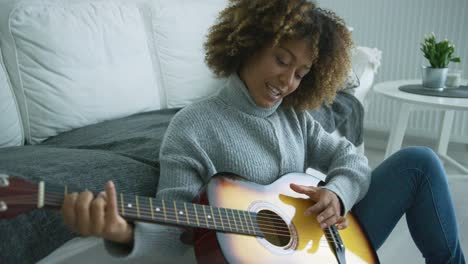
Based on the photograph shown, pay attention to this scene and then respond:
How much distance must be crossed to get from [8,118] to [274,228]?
74 centimetres

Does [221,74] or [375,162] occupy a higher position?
[221,74]

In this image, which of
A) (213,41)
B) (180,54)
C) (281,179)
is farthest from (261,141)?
(180,54)

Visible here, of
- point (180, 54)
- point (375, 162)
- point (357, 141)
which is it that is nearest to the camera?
point (180, 54)

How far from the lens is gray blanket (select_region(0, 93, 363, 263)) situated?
2.77ft

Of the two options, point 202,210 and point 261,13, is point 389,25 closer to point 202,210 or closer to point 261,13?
point 261,13

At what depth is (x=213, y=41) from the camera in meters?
1.15

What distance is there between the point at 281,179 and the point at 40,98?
0.70m

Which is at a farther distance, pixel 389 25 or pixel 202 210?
pixel 389 25

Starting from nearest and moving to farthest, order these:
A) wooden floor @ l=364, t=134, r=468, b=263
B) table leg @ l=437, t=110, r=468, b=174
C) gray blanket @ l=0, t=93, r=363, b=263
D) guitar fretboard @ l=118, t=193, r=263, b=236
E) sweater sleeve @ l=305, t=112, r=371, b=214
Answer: guitar fretboard @ l=118, t=193, r=263, b=236, gray blanket @ l=0, t=93, r=363, b=263, sweater sleeve @ l=305, t=112, r=371, b=214, wooden floor @ l=364, t=134, r=468, b=263, table leg @ l=437, t=110, r=468, b=174

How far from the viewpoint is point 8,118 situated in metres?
1.28

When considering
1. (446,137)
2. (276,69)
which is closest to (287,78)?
(276,69)

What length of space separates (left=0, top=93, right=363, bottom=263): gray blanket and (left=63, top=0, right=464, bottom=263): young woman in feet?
0.45

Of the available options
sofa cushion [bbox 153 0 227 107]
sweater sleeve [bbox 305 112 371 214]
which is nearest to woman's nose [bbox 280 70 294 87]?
sweater sleeve [bbox 305 112 371 214]

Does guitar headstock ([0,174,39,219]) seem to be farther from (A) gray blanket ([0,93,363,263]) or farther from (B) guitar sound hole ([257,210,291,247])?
(B) guitar sound hole ([257,210,291,247])
